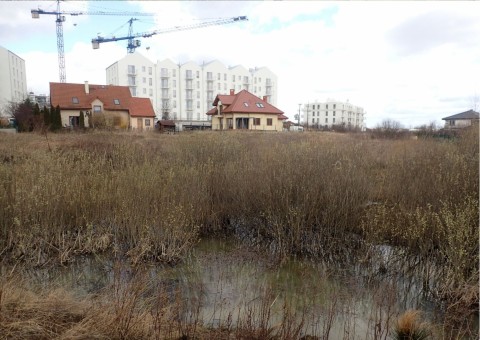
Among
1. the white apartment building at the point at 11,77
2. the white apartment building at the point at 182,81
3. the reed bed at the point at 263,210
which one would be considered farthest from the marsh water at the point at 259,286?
the white apartment building at the point at 182,81

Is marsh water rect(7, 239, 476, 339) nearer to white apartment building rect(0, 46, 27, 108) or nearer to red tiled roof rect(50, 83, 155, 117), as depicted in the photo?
red tiled roof rect(50, 83, 155, 117)

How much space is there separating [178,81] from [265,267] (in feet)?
258

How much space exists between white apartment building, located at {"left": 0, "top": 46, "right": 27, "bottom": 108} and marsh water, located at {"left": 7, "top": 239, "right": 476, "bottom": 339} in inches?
2329

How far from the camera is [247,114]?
4022 centimetres

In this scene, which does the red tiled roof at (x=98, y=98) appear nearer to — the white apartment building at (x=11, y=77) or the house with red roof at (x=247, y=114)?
the house with red roof at (x=247, y=114)

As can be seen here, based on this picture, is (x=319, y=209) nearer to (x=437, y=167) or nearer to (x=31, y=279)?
(x=437, y=167)

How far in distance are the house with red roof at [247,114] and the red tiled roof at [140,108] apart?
8954 millimetres

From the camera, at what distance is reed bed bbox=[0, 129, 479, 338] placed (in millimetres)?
5848

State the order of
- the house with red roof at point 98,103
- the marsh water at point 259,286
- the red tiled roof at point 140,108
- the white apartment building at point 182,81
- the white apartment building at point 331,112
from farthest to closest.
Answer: the white apartment building at point 331,112
the white apartment building at point 182,81
the red tiled roof at point 140,108
the house with red roof at point 98,103
the marsh water at point 259,286

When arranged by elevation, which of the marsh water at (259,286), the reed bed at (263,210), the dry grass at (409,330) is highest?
the reed bed at (263,210)

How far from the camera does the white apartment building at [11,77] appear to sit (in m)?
58.7

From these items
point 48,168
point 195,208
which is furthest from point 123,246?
point 48,168

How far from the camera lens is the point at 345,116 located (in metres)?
109

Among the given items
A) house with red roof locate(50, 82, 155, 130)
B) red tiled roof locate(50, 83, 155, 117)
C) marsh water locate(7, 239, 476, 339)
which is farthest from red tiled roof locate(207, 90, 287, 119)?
marsh water locate(7, 239, 476, 339)
